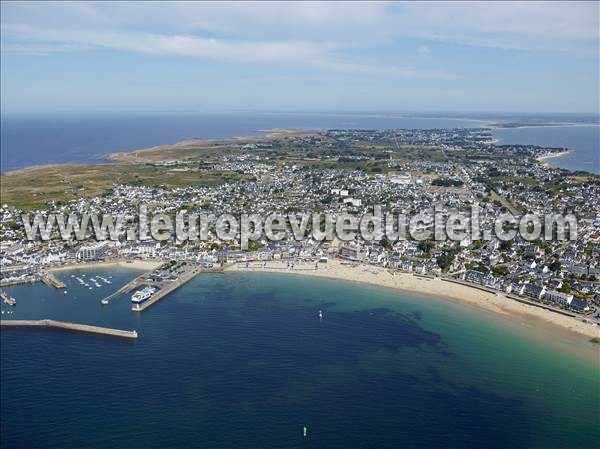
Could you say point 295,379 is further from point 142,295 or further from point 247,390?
point 142,295

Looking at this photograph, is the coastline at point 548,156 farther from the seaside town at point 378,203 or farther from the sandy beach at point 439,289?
the sandy beach at point 439,289

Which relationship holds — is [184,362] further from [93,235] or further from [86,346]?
[93,235]

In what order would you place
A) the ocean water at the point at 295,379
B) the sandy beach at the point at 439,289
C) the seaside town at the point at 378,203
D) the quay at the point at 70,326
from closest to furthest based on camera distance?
the ocean water at the point at 295,379
the quay at the point at 70,326
the sandy beach at the point at 439,289
the seaside town at the point at 378,203

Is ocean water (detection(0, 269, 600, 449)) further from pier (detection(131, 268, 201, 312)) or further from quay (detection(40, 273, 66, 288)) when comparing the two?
quay (detection(40, 273, 66, 288))

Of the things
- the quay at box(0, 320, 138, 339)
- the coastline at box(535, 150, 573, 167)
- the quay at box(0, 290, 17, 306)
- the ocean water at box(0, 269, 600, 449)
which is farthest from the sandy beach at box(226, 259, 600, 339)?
the coastline at box(535, 150, 573, 167)

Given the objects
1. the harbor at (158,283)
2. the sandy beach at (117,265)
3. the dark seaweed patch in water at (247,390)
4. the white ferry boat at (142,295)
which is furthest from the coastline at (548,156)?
the white ferry boat at (142,295)
